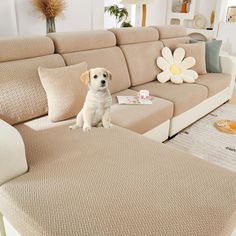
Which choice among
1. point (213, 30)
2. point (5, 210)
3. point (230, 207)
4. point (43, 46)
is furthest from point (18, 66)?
point (213, 30)

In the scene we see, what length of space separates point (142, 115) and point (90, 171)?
80 centimetres

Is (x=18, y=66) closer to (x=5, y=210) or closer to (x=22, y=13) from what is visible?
(x=5, y=210)

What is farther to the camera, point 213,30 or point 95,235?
point 213,30

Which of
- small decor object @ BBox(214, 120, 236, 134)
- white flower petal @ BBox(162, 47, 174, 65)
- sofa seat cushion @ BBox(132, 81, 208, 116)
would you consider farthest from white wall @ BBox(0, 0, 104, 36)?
small decor object @ BBox(214, 120, 236, 134)

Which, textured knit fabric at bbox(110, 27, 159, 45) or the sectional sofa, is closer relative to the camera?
the sectional sofa

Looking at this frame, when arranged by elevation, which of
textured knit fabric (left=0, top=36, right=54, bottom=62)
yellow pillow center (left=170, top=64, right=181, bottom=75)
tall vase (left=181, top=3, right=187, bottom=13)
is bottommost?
yellow pillow center (left=170, top=64, right=181, bottom=75)

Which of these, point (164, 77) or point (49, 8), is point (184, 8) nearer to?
point (164, 77)

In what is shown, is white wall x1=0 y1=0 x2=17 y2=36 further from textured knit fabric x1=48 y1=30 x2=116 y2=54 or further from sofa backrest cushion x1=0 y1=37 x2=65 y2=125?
sofa backrest cushion x1=0 y1=37 x2=65 y2=125

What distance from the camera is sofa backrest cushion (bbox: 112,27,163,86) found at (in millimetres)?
2520

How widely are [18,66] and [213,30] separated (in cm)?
353

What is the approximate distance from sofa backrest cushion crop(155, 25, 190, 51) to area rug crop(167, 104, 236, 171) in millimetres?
937

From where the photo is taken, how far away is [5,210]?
1088 millimetres

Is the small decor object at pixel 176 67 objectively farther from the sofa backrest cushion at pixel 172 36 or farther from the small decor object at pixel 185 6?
the small decor object at pixel 185 6

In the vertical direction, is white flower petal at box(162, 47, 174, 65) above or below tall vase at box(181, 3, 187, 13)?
below
